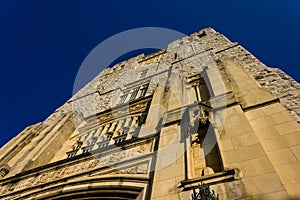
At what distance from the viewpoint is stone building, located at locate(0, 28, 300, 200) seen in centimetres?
428

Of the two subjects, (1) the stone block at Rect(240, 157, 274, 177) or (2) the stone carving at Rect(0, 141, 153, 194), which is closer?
(1) the stone block at Rect(240, 157, 274, 177)

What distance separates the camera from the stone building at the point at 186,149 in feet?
14.0

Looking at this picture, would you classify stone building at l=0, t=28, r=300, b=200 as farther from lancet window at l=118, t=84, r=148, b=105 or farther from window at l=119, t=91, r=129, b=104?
window at l=119, t=91, r=129, b=104

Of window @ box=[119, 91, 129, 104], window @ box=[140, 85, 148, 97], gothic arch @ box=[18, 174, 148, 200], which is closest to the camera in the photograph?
gothic arch @ box=[18, 174, 148, 200]

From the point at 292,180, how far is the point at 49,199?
19.1 feet

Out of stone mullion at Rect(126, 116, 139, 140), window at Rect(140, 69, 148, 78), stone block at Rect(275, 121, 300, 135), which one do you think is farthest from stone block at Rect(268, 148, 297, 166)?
window at Rect(140, 69, 148, 78)

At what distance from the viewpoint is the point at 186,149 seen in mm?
5445

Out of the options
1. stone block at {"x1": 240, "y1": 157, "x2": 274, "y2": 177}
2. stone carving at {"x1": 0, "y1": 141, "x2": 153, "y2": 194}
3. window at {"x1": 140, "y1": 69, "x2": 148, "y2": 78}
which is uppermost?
window at {"x1": 140, "y1": 69, "x2": 148, "y2": 78}

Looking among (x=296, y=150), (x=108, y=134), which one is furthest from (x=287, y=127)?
(x=108, y=134)

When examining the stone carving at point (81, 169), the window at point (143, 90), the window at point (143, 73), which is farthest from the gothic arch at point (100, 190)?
the window at point (143, 73)

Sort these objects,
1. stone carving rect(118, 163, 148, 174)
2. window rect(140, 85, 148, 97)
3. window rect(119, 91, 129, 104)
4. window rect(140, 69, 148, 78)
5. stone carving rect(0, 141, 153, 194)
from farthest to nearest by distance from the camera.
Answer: window rect(140, 69, 148, 78) < window rect(119, 91, 129, 104) < window rect(140, 85, 148, 97) < stone carving rect(0, 141, 153, 194) < stone carving rect(118, 163, 148, 174)

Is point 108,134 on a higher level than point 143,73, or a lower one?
lower

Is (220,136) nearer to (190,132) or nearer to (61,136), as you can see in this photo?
(190,132)

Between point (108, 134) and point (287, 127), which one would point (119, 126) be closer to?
point (108, 134)
